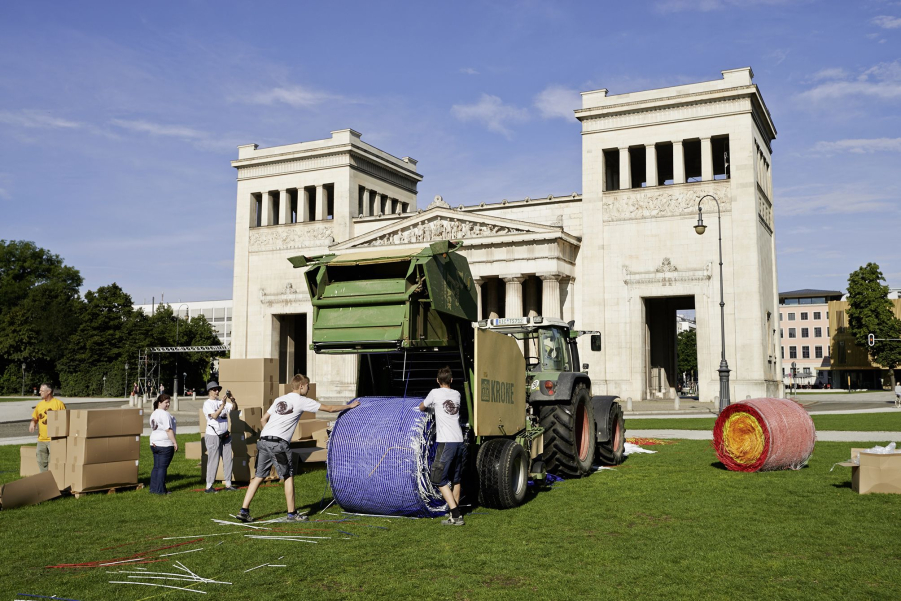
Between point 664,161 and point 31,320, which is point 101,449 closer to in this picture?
point 664,161

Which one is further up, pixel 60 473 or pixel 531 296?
pixel 531 296

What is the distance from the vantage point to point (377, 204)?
65.4 meters

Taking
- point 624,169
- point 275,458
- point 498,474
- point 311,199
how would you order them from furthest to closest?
point 311,199 < point 624,169 < point 498,474 < point 275,458

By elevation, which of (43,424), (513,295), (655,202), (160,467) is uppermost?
(655,202)

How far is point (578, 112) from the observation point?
173 ft

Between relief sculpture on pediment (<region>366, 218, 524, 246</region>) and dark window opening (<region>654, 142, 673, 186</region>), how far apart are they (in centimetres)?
1227

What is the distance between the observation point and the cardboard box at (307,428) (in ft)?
57.3

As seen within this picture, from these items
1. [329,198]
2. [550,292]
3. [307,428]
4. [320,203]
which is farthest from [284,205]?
[307,428]

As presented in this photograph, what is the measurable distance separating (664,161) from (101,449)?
50.5 metres

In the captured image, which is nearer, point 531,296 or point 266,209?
point 531,296

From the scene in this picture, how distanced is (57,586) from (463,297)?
A: 21.0 feet

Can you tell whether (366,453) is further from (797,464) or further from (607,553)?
(797,464)

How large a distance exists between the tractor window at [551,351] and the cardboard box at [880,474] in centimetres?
517

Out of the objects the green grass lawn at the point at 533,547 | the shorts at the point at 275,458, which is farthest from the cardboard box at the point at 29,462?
the shorts at the point at 275,458
